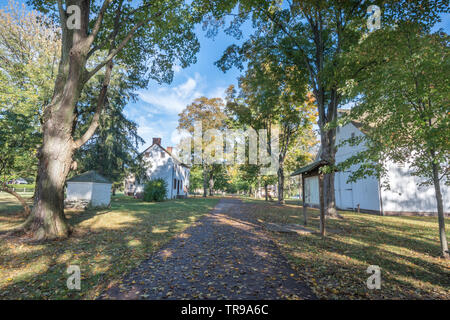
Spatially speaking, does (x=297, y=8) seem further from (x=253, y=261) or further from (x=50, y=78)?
(x=50, y=78)

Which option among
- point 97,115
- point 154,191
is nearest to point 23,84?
point 97,115

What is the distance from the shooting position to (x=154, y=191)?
2250cm

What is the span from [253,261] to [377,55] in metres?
8.64

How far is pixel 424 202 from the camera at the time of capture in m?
15.7

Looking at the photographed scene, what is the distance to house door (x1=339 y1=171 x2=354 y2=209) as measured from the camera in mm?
18828

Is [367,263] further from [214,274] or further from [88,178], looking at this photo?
[88,178]

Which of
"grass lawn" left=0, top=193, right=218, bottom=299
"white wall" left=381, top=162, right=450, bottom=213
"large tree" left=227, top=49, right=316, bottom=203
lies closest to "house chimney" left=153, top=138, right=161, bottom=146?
"large tree" left=227, top=49, right=316, bottom=203

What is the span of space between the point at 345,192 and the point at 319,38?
1393cm

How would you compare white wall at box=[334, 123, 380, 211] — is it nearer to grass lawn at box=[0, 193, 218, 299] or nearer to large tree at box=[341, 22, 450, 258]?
large tree at box=[341, 22, 450, 258]

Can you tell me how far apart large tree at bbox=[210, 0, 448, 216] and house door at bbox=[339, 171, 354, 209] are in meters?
7.61

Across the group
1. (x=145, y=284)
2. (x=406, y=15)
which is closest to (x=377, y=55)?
(x=406, y=15)

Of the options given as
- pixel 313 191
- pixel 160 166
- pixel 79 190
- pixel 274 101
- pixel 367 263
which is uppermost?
pixel 274 101

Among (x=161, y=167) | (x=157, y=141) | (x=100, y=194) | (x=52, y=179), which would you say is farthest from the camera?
(x=157, y=141)

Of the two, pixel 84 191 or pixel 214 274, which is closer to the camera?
pixel 214 274
